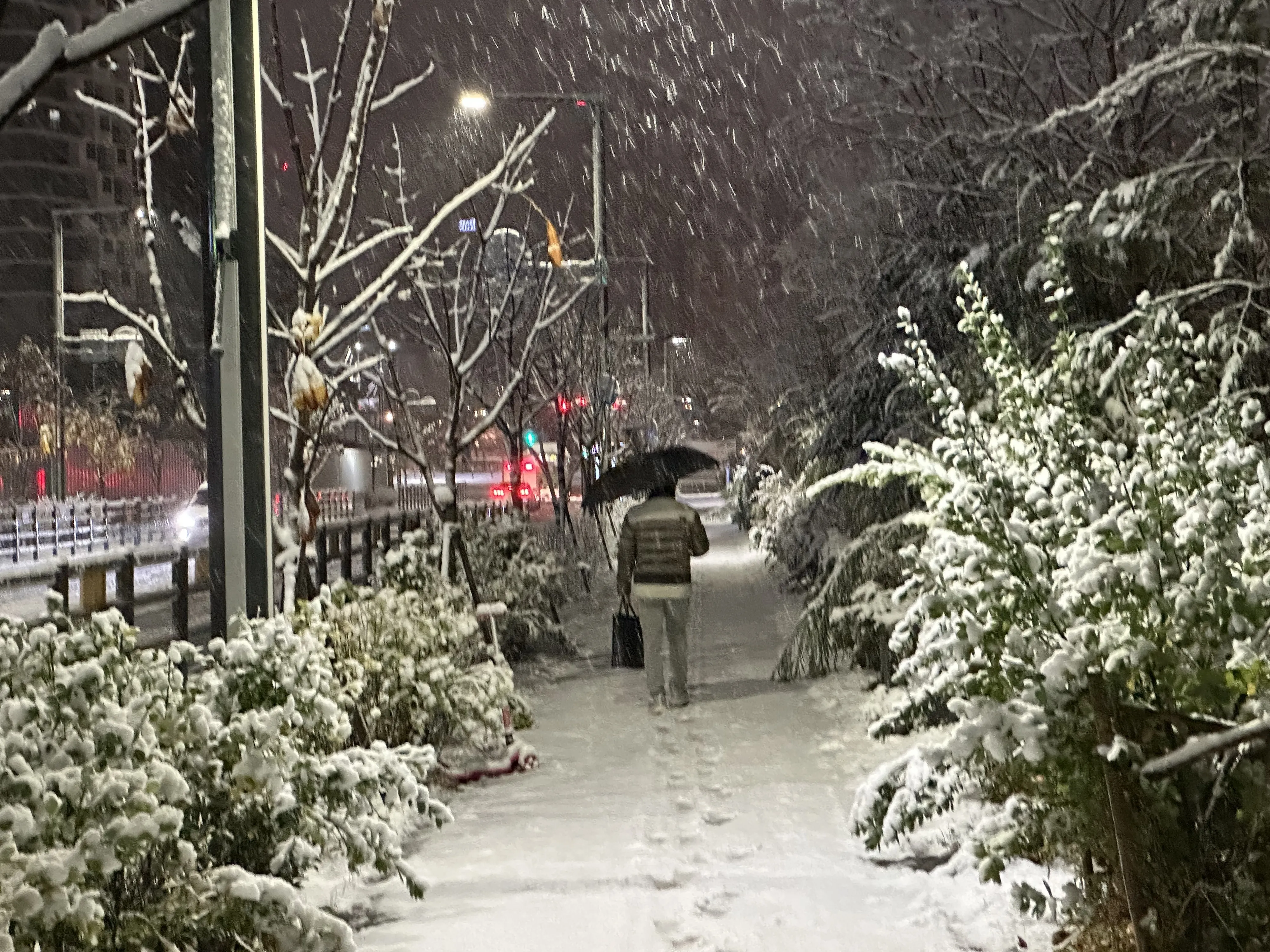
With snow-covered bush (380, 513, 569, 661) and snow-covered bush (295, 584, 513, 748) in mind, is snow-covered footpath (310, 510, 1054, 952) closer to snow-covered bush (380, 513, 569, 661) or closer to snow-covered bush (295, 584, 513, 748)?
snow-covered bush (295, 584, 513, 748)

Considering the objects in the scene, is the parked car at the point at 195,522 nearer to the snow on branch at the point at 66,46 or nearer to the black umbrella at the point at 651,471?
the black umbrella at the point at 651,471

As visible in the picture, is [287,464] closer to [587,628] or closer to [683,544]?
[683,544]

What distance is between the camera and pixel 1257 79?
6.61 m

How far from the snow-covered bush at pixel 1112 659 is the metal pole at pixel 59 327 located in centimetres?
675

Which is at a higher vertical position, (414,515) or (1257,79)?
(1257,79)

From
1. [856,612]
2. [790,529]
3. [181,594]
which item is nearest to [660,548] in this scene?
[856,612]

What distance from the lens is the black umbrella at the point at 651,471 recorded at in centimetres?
1027

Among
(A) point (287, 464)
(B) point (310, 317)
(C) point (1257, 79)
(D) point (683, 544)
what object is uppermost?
(C) point (1257, 79)

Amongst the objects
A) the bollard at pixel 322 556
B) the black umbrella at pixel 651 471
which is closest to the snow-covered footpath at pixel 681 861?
the black umbrella at pixel 651 471

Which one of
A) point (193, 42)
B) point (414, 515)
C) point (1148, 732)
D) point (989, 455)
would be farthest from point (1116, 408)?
point (414, 515)

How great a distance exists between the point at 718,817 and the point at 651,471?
176 inches

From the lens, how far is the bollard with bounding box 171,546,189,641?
39.7 feet

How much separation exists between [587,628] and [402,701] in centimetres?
723

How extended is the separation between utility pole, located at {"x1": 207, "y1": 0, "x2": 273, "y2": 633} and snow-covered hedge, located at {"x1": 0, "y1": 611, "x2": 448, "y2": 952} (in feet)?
2.72
